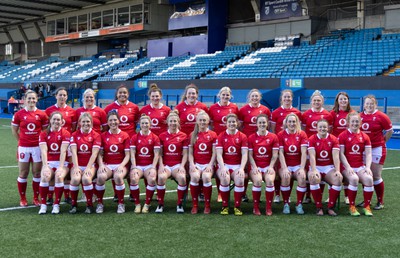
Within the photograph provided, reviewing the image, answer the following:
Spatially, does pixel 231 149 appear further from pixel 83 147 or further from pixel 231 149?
pixel 83 147

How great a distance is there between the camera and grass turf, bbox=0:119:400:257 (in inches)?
192

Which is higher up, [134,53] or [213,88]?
[134,53]

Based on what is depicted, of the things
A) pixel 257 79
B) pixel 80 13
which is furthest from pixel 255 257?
pixel 80 13

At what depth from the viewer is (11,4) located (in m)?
36.1

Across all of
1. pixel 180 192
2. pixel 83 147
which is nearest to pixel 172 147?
pixel 180 192

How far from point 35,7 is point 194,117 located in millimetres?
33485

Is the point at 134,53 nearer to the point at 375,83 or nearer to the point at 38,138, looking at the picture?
the point at 375,83

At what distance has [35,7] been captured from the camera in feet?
123

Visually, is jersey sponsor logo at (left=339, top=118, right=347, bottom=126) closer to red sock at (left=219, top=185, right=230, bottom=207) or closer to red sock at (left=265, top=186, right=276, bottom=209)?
red sock at (left=265, top=186, right=276, bottom=209)

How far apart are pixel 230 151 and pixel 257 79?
15113 mm

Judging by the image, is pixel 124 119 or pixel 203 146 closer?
pixel 203 146

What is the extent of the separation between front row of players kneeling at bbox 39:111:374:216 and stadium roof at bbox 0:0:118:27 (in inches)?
1179

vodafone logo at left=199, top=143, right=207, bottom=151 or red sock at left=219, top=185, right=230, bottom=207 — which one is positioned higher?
vodafone logo at left=199, top=143, right=207, bottom=151

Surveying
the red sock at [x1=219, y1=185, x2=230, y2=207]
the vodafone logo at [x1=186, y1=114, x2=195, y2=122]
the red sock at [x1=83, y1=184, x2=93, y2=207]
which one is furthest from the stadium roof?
the red sock at [x1=219, y1=185, x2=230, y2=207]
